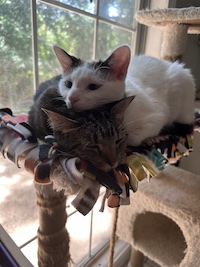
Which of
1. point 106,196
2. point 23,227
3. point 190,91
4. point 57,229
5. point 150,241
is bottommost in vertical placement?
point 150,241

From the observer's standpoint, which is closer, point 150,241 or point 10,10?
point 10,10

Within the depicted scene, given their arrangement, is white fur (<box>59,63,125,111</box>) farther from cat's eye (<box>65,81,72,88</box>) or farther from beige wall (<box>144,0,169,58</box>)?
beige wall (<box>144,0,169,58</box>)

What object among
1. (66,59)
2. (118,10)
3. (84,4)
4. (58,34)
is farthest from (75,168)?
(118,10)

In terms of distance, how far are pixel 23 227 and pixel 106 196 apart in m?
0.73

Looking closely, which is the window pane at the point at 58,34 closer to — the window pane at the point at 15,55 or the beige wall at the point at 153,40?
the window pane at the point at 15,55

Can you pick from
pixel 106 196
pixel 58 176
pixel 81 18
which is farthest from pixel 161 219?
pixel 81 18

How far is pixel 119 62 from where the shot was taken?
0.61 metres

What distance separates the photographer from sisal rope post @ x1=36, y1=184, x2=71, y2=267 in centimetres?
60

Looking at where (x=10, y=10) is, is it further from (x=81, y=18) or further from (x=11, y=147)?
(x=11, y=147)

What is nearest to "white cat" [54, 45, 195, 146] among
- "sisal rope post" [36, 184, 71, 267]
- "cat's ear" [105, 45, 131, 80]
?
"cat's ear" [105, 45, 131, 80]

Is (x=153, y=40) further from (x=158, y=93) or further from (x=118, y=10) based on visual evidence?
(x=158, y=93)

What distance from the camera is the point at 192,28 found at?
116cm

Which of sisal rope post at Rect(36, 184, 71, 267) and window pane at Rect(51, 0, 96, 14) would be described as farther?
window pane at Rect(51, 0, 96, 14)

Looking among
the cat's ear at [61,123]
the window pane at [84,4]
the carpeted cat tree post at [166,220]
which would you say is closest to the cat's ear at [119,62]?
the cat's ear at [61,123]
